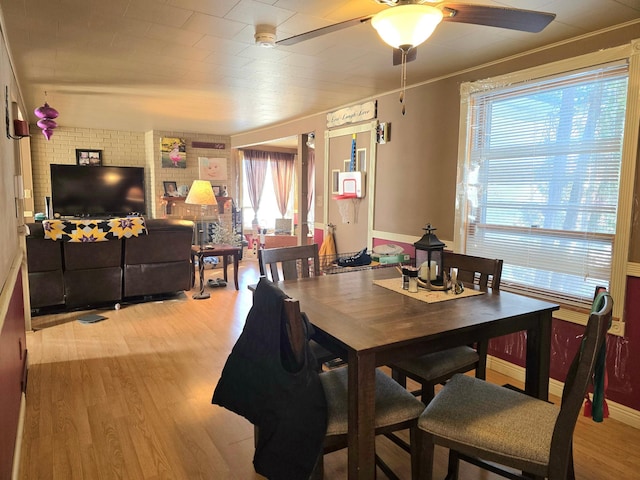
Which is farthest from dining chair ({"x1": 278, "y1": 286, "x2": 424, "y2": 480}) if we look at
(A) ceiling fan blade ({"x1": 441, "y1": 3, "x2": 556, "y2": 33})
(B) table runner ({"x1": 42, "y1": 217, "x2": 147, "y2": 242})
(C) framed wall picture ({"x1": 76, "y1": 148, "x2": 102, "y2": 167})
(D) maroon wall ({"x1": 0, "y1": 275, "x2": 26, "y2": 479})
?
(C) framed wall picture ({"x1": 76, "y1": 148, "x2": 102, "y2": 167})

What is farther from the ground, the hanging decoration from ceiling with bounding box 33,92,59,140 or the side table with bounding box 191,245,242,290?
the hanging decoration from ceiling with bounding box 33,92,59,140

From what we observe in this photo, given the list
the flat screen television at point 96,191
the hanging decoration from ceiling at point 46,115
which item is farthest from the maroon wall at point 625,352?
the flat screen television at point 96,191

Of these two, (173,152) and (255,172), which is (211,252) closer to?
(173,152)

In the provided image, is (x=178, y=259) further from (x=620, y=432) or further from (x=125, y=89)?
(x=620, y=432)

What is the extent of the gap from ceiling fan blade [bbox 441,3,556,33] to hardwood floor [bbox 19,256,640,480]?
6.64 ft

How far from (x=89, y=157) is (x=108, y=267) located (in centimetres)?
354

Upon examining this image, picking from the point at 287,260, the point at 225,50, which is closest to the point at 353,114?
the point at 225,50

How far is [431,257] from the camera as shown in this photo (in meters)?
2.16

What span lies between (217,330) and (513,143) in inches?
116

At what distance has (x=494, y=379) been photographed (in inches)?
120

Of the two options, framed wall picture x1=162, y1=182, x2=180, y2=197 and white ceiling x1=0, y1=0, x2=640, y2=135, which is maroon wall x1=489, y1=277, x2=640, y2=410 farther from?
framed wall picture x1=162, y1=182, x2=180, y2=197

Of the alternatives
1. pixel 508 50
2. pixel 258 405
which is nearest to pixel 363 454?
pixel 258 405

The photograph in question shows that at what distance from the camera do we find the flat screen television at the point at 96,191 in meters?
6.79

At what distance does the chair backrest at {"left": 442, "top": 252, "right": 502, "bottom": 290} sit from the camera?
2.27 meters
